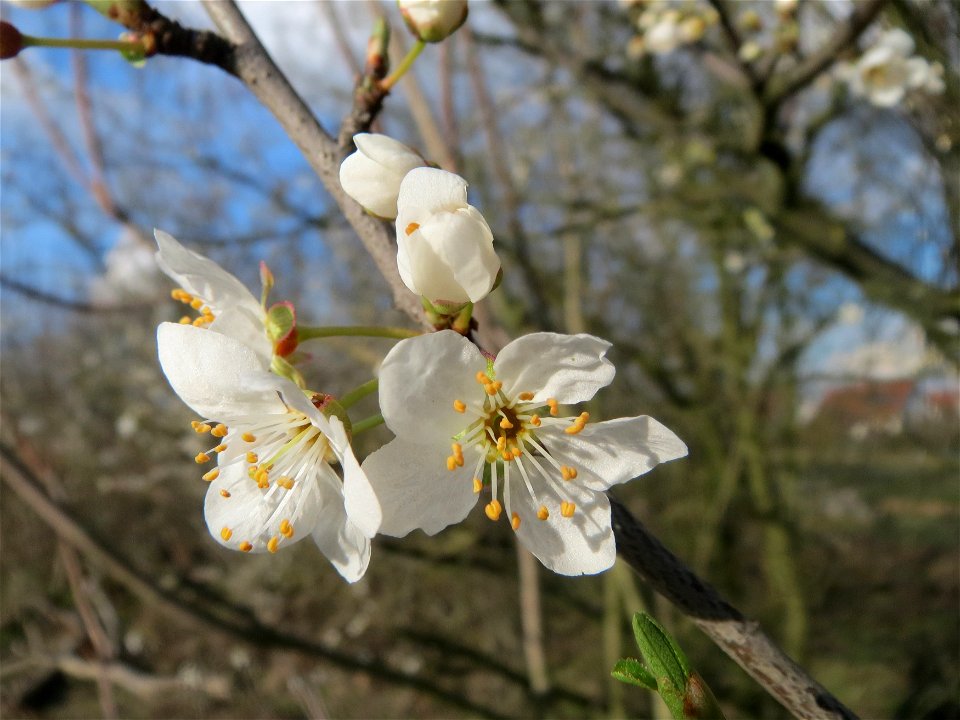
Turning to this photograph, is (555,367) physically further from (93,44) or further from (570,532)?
(93,44)

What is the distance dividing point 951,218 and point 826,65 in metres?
0.79

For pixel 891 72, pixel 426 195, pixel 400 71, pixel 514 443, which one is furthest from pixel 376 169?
pixel 891 72

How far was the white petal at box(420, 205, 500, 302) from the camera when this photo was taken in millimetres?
613

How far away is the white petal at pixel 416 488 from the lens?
2.06 feet

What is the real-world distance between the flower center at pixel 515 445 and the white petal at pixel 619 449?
0.02 m

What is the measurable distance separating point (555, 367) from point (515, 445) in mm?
119

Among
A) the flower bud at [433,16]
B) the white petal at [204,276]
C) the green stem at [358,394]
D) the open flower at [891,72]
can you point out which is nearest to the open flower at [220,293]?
the white petal at [204,276]

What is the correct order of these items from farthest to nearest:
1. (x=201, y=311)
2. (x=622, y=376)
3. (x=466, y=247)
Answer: (x=622, y=376) < (x=201, y=311) < (x=466, y=247)

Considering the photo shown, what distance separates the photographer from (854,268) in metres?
2.71

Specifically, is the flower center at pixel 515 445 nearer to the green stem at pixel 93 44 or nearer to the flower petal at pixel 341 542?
the flower petal at pixel 341 542

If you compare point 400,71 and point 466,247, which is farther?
point 400,71

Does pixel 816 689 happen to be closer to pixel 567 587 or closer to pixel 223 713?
pixel 567 587

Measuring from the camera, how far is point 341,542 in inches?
28.5

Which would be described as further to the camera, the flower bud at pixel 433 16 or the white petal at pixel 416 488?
the flower bud at pixel 433 16
